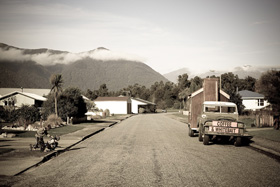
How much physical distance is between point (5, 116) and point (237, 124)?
32860 mm

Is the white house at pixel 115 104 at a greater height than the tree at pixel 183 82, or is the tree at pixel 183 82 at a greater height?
the tree at pixel 183 82

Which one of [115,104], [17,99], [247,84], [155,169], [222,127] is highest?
[247,84]

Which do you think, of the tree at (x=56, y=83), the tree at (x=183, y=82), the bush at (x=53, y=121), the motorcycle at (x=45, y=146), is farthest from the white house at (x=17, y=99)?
the tree at (x=183, y=82)

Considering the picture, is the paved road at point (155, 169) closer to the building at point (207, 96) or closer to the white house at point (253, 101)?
the building at point (207, 96)

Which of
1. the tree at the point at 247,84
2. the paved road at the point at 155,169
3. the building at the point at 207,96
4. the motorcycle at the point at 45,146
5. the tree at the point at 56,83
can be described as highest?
the tree at the point at 247,84

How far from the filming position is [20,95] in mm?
54062

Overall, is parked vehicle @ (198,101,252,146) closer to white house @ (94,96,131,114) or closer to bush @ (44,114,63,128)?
bush @ (44,114,63,128)

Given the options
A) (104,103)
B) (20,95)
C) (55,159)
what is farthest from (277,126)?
(104,103)

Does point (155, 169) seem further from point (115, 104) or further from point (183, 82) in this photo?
point (183, 82)

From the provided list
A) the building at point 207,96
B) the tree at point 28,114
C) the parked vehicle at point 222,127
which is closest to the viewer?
the parked vehicle at point 222,127

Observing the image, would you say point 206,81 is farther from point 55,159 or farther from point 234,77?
point 234,77

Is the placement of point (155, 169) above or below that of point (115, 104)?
below

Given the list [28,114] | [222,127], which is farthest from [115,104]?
[222,127]

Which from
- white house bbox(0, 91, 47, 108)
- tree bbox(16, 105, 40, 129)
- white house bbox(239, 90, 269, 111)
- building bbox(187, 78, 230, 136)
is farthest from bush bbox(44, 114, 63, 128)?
white house bbox(239, 90, 269, 111)
